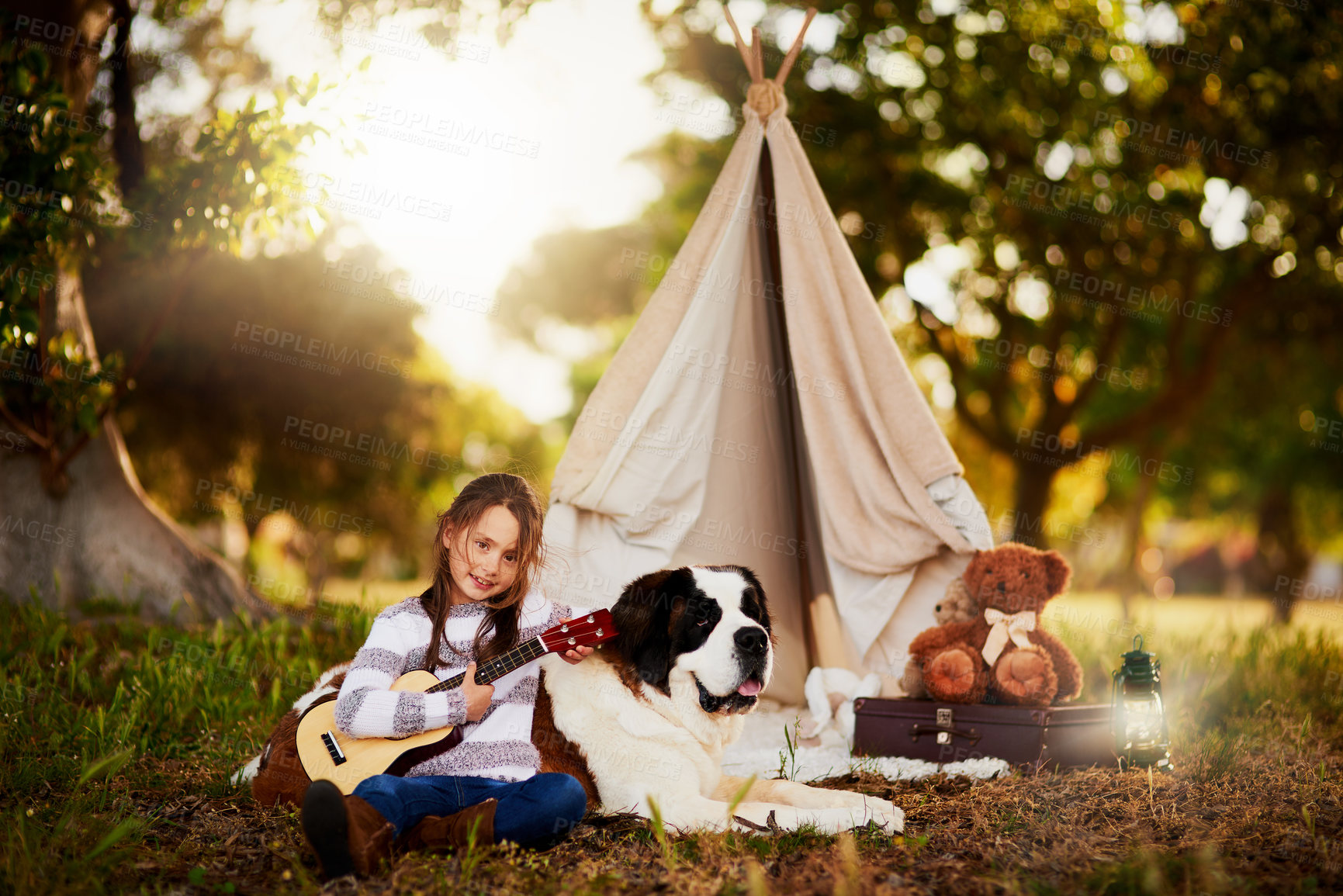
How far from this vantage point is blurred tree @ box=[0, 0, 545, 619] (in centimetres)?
449

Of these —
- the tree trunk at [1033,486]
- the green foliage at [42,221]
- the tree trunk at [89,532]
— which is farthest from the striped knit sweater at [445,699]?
the tree trunk at [1033,486]

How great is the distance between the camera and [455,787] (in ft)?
8.52

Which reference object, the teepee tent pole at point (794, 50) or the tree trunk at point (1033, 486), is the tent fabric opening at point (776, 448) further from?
the tree trunk at point (1033, 486)

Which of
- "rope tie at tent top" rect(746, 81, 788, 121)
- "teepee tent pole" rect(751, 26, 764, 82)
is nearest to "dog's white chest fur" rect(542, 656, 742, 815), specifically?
"rope tie at tent top" rect(746, 81, 788, 121)

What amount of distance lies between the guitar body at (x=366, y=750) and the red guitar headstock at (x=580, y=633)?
37cm

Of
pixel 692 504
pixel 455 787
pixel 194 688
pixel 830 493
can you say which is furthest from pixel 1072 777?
pixel 194 688

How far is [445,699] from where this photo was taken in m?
2.53

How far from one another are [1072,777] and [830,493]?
1.68 metres

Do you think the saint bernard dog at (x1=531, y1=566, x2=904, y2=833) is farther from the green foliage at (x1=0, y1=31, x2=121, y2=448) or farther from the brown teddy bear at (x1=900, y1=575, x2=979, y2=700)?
the green foliage at (x1=0, y1=31, x2=121, y2=448)

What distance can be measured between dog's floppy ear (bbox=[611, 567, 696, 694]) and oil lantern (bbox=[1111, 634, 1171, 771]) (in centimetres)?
199

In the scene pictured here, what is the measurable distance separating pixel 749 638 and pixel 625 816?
28.3 inches

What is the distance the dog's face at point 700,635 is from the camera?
2777 millimetres

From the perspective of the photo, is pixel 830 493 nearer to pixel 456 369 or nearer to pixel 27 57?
pixel 27 57

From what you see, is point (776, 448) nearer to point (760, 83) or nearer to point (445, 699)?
point (760, 83)
